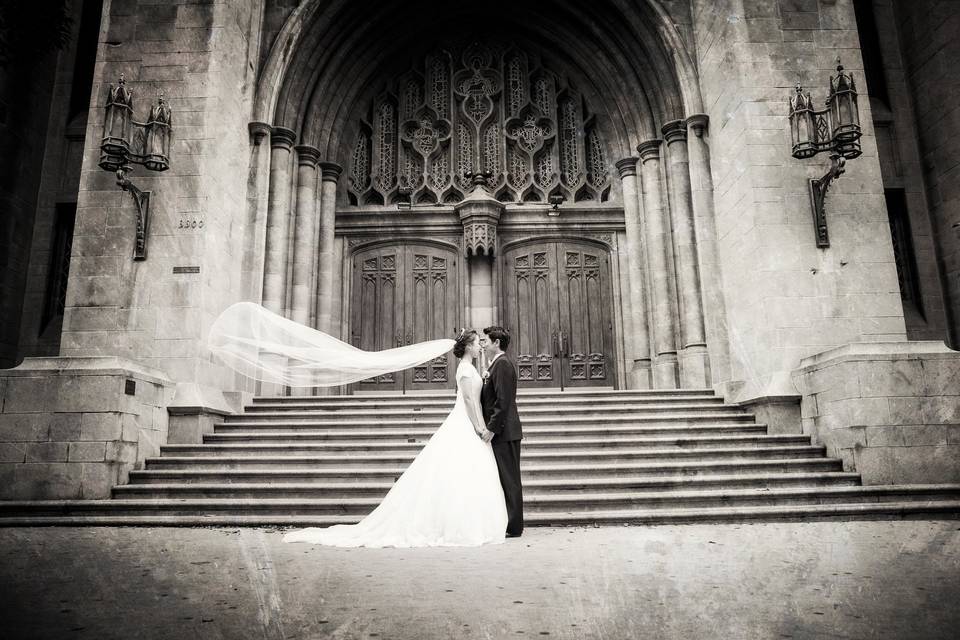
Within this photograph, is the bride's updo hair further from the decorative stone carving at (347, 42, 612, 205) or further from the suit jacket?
the decorative stone carving at (347, 42, 612, 205)

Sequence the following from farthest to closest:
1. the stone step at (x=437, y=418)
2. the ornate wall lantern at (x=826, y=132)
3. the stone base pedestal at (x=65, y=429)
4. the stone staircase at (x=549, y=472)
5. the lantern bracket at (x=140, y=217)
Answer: the lantern bracket at (x=140, y=217)
the ornate wall lantern at (x=826, y=132)
the stone step at (x=437, y=418)
the stone base pedestal at (x=65, y=429)
the stone staircase at (x=549, y=472)

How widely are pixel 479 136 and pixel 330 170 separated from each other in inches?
124

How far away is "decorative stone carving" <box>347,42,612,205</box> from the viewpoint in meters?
13.3

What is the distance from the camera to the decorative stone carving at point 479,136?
523 inches

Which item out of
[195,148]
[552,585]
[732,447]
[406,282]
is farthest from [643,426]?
[195,148]

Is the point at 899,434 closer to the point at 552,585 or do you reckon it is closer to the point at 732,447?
the point at 732,447

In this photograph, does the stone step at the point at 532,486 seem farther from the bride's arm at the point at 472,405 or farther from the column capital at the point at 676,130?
the column capital at the point at 676,130

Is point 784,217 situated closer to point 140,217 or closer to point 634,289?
point 634,289

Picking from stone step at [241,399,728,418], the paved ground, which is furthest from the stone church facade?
the paved ground

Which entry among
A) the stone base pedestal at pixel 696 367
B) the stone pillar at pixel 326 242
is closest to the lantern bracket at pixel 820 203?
the stone base pedestal at pixel 696 367

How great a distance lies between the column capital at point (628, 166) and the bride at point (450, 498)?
27.7ft

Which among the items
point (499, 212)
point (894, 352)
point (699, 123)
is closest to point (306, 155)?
point (499, 212)

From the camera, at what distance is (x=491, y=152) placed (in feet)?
44.2

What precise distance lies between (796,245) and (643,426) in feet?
10.8
